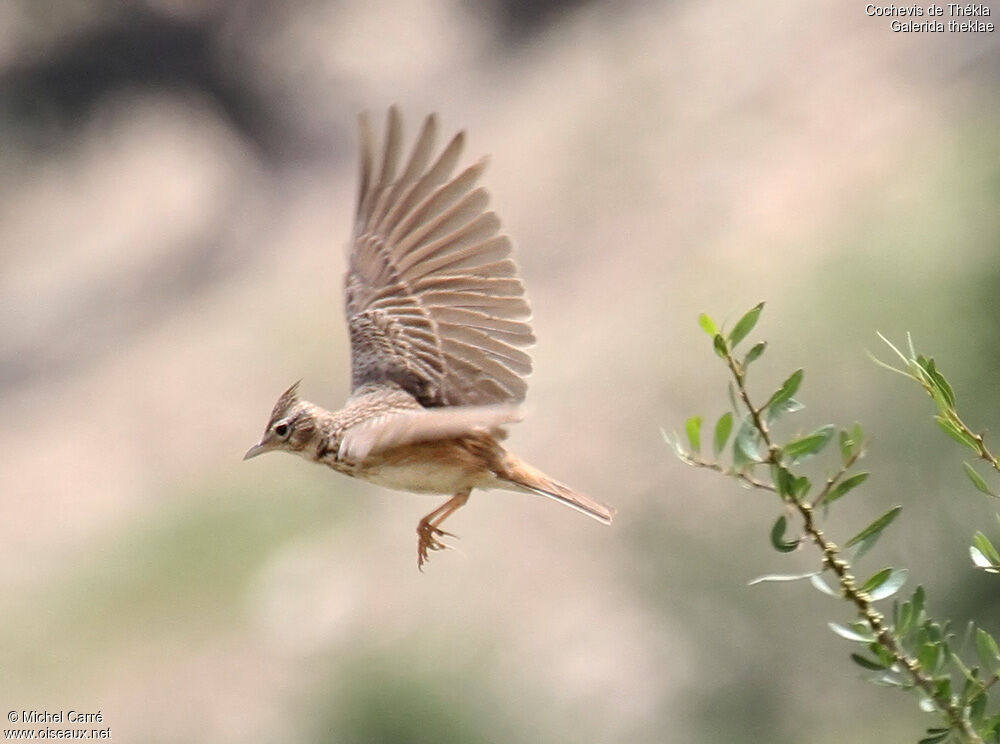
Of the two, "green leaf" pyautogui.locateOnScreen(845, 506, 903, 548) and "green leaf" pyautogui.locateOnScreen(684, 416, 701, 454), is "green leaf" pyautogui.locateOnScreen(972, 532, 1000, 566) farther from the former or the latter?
"green leaf" pyautogui.locateOnScreen(684, 416, 701, 454)

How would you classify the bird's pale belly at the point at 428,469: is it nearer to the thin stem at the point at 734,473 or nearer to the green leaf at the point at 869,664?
the thin stem at the point at 734,473

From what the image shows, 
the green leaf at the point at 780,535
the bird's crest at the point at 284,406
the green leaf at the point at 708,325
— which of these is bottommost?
the bird's crest at the point at 284,406

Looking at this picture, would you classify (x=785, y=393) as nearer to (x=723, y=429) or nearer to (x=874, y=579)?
(x=723, y=429)

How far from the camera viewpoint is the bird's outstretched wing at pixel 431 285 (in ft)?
10.4

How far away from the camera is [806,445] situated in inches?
60.6

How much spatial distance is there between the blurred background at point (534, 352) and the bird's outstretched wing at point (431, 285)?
2035 mm

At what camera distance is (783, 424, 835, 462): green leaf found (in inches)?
60.1

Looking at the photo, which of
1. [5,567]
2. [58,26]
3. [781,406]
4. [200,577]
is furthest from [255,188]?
[781,406]

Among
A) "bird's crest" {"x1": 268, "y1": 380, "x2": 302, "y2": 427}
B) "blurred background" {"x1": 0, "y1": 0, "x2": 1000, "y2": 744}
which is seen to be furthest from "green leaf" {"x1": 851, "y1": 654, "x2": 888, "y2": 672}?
"blurred background" {"x1": 0, "y1": 0, "x2": 1000, "y2": 744}

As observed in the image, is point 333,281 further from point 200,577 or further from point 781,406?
point 781,406

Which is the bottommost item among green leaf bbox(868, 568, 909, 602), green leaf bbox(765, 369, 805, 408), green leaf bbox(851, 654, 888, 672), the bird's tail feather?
the bird's tail feather

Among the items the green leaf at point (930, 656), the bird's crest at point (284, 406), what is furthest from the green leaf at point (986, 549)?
the bird's crest at point (284, 406)

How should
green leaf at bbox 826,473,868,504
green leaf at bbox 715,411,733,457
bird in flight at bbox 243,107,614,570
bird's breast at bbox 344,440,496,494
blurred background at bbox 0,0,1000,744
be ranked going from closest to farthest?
1. green leaf at bbox 826,473,868,504
2. green leaf at bbox 715,411,733,457
3. bird's breast at bbox 344,440,496,494
4. bird in flight at bbox 243,107,614,570
5. blurred background at bbox 0,0,1000,744

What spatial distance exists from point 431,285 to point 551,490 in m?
0.70
